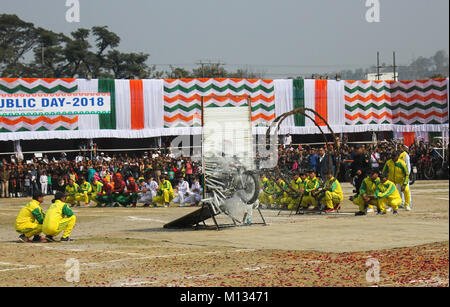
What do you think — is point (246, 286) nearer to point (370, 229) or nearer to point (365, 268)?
point (365, 268)

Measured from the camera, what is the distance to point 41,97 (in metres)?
31.8

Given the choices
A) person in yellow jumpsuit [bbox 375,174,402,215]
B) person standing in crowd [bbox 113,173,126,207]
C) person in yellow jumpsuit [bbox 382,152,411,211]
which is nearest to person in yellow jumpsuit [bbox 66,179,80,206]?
person standing in crowd [bbox 113,173,126,207]

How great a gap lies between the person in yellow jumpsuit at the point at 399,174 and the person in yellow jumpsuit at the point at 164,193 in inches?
312

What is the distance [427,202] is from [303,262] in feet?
34.2

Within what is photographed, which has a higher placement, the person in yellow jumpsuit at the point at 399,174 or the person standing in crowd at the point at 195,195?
the person in yellow jumpsuit at the point at 399,174

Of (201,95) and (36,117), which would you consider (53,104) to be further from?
(201,95)

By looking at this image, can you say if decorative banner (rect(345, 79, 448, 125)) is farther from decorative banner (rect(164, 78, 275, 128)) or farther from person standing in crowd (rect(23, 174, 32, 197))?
person standing in crowd (rect(23, 174, 32, 197))

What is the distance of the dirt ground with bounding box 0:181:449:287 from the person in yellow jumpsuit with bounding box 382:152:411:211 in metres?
0.50

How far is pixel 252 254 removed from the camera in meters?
11.6

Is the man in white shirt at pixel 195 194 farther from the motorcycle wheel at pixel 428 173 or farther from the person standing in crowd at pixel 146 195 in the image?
the motorcycle wheel at pixel 428 173

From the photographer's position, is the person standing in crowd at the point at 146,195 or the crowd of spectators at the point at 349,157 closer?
the crowd of spectators at the point at 349,157

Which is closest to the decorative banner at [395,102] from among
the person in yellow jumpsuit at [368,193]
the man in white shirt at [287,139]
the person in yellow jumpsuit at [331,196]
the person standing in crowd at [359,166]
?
the man in white shirt at [287,139]

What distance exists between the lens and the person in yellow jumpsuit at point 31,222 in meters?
14.6
